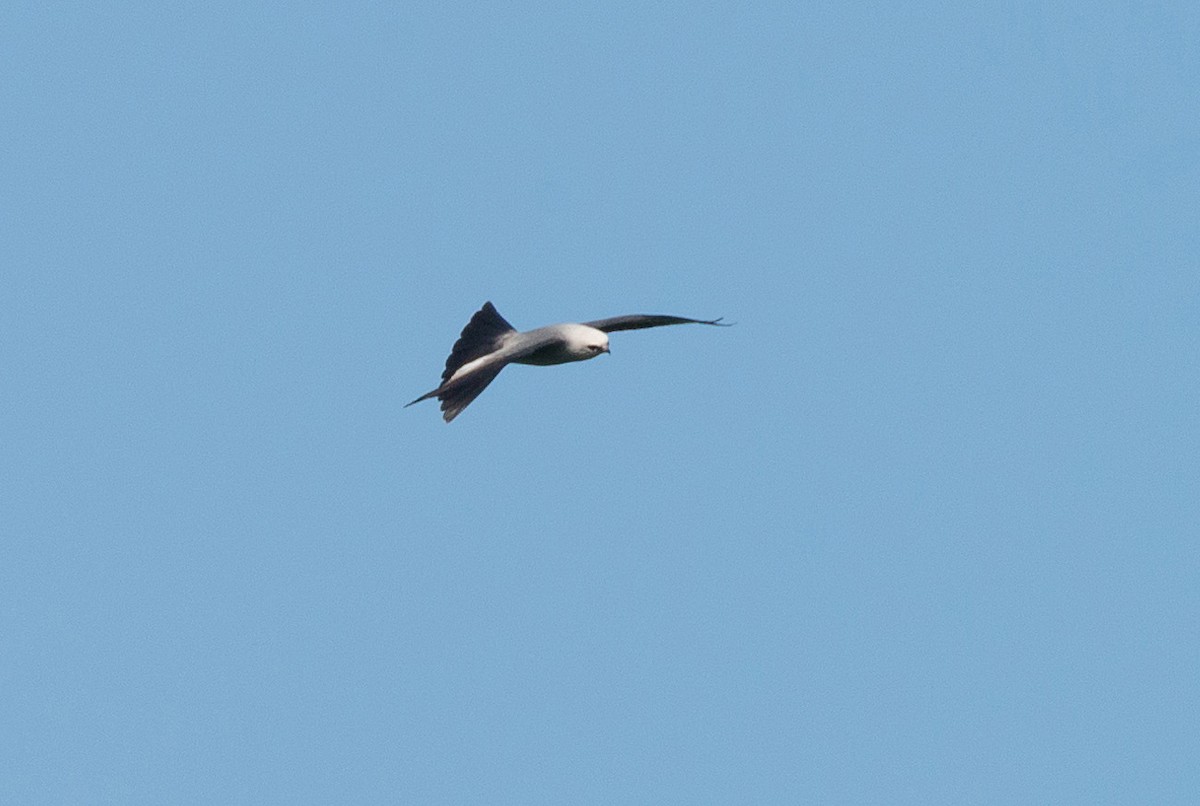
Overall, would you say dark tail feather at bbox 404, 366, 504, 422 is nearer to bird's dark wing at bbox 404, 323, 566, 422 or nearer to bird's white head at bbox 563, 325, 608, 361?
bird's dark wing at bbox 404, 323, 566, 422

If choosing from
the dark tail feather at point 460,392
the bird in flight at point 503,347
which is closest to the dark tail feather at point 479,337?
the bird in flight at point 503,347

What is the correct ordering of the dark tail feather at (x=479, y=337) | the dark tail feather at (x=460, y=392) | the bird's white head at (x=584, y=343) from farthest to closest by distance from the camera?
the dark tail feather at (x=479, y=337) < the bird's white head at (x=584, y=343) < the dark tail feather at (x=460, y=392)

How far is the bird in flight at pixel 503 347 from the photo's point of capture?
870 inches

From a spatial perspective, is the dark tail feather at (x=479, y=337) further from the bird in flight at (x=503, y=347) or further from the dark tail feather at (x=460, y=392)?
the dark tail feather at (x=460, y=392)

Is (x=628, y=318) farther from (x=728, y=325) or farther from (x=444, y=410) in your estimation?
(x=444, y=410)

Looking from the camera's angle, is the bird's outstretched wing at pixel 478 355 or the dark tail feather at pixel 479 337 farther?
the dark tail feather at pixel 479 337

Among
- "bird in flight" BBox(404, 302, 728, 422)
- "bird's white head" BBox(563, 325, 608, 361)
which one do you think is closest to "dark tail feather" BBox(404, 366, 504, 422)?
"bird in flight" BBox(404, 302, 728, 422)

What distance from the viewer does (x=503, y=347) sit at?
24.2 metres

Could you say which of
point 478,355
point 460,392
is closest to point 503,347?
point 478,355

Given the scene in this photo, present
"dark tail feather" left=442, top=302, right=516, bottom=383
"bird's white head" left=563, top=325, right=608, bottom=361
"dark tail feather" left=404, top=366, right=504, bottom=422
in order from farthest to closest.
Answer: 1. "dark tail feather" left=442, top=302, right=516, bottom=383
2. "bird's white head" left=563, top=325, right=608, bottom=361
3. "dark tail feather" left=404, top=366, right=504, bottom=422

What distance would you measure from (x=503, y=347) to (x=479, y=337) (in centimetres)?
110

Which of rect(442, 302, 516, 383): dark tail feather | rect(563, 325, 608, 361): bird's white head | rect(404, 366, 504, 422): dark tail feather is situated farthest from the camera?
rect(442, 302, 516, 383): dark tail feather

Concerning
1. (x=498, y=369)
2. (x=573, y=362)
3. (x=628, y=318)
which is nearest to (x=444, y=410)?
(x=498, y=369)

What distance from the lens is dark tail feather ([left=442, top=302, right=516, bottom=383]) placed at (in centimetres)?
2484
